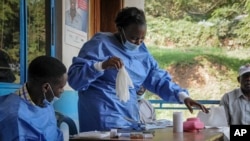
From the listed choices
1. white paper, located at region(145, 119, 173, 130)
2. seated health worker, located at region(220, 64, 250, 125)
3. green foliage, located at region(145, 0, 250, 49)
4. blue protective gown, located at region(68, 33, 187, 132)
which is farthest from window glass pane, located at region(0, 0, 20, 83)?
green foliage, located at region(145, 0, 250, 49)

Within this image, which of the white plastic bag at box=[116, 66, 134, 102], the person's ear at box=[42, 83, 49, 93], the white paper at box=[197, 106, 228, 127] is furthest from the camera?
the white paper at box=[197, 106, 228, 127]

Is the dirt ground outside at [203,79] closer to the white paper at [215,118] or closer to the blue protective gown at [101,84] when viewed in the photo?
the white paper at [215,118]

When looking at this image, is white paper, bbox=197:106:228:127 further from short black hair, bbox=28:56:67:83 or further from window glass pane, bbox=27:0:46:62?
short black hair, bbox=28:56:67:83

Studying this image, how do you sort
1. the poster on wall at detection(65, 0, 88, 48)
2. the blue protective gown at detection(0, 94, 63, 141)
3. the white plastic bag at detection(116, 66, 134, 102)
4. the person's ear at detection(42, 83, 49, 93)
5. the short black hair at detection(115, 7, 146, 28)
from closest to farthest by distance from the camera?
the blue protective gown at detection(0, 94, 63, 141) < the person's ear at detection(42, 83, 49, 93) < the white plastic bag at detection(116, 66, 134, 102) < the short black hair at detection(115, 7, 146, 28) < the poster on wall at detection(65, 0, 88, 48)

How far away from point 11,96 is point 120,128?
0.71 meters

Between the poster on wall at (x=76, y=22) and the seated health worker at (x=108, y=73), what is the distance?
110cm

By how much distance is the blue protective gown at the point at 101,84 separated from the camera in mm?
2285

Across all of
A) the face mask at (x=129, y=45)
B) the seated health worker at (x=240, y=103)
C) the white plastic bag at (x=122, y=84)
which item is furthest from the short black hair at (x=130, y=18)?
the seated health worker at (x=240, y=103)

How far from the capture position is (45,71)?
74.0 inches

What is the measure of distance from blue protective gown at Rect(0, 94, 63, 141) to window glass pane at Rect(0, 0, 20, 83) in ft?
2.74

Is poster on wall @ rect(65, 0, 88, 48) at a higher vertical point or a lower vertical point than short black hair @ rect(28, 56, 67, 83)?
higher

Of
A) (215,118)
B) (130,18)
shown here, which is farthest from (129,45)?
(215,118)

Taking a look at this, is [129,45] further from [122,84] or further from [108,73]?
[122,84]

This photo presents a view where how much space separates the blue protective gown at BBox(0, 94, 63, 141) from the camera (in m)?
1.71
